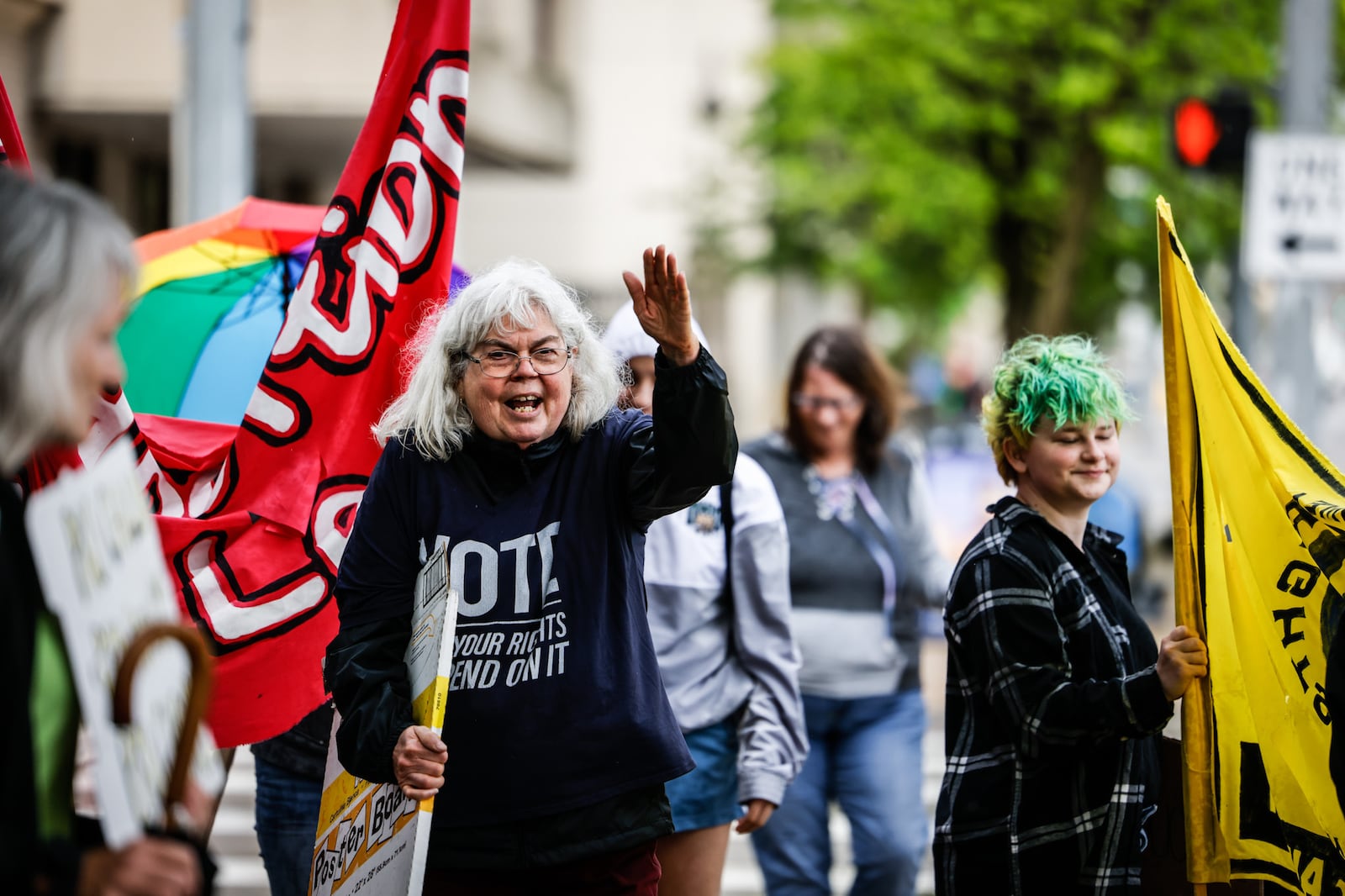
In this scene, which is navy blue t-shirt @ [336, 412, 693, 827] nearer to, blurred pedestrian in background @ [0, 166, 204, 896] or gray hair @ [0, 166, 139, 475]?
blurred pedestrian in background @ [0, 166, 204, 896]

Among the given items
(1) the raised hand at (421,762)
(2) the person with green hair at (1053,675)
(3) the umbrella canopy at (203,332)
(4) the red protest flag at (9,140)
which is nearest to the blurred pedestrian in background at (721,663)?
(2) the person with green hair at (1053,675)

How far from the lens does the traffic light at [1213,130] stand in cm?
997

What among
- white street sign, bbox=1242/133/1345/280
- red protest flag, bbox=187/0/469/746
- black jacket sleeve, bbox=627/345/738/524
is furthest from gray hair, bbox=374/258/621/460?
white street sign, bbox=1242/133/1345/280

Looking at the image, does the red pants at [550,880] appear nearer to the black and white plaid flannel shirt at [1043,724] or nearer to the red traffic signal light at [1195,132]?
the black and white plaid flannel shirt at [1043,724]

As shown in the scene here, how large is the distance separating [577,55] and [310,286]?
23.7 m

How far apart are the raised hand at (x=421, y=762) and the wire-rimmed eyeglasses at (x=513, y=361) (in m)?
0.71

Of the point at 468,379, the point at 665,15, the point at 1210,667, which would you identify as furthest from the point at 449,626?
the point at 665,15

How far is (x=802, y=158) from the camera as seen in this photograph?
20484 mm

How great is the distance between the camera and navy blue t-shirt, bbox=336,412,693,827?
3.06 meters

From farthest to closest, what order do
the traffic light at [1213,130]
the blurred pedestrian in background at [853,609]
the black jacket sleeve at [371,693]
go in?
the traffic light at [1213,130], the blurred pedestrian in background at [853,609], the black jacket sleeve at [371,693]

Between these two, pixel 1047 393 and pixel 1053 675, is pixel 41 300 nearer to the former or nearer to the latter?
pixel 1053 675

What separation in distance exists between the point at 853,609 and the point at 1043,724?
188cm

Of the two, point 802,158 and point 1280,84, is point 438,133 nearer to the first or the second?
point 1280,84

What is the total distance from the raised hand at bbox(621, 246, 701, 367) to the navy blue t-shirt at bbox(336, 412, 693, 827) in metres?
0.28
